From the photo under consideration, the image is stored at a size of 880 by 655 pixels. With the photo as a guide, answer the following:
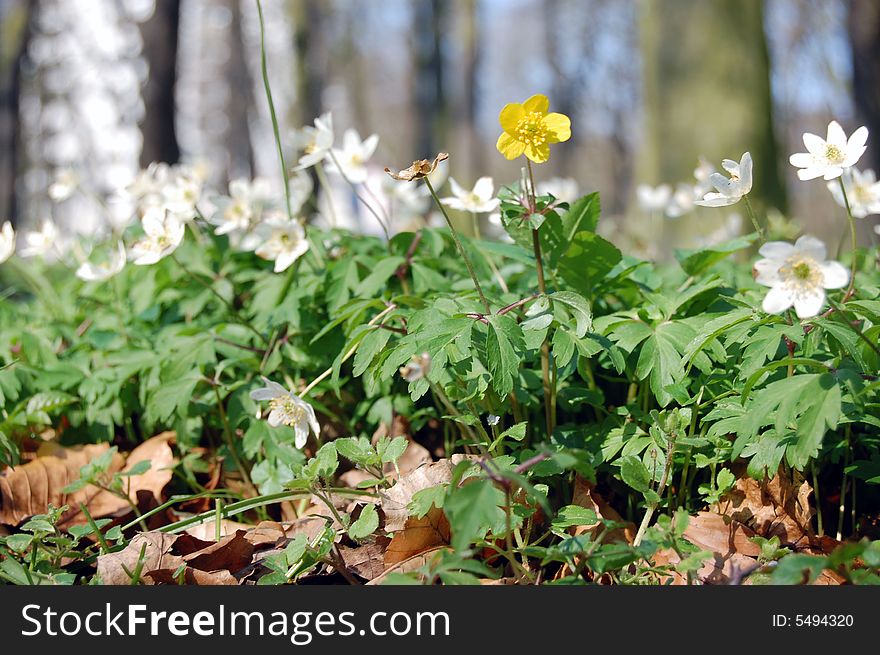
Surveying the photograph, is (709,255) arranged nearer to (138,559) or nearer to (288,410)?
(288,410)

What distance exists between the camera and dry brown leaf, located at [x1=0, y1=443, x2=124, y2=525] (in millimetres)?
1986

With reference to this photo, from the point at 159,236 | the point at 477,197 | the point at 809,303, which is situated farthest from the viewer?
the point at 477,197

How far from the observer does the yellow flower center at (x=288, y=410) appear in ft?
5.43

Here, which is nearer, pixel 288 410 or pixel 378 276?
pixel 288 410

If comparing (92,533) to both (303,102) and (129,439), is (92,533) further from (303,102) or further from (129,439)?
(303,102)

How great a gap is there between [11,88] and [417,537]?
912 centimetres

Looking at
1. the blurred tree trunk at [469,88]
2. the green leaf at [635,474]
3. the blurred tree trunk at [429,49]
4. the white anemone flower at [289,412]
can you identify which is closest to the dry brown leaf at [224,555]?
the white anemone flower at [289,412]

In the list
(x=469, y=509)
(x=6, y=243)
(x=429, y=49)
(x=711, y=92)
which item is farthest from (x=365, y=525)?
(x=429, y=49)

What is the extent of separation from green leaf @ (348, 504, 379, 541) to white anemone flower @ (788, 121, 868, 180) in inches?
45.8

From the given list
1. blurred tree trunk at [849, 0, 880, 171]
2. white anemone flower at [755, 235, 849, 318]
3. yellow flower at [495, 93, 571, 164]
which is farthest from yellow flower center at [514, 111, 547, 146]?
blurred tree trunk at [849, 0, 880, 171]

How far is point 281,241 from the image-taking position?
197 cm

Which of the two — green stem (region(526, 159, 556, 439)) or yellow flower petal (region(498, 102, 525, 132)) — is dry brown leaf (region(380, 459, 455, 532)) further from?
yellow flower petal (region(498, 102, 525, 132))

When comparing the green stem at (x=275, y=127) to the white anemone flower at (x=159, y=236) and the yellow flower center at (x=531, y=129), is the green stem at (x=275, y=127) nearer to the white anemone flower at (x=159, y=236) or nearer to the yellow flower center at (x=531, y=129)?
the white anemone flower at (x=159, y=236)

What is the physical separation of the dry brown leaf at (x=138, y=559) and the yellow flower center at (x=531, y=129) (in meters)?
1.17
